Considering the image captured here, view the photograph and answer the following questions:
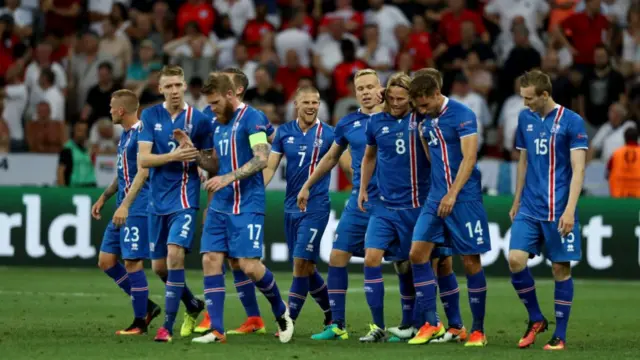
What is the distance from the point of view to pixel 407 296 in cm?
1248

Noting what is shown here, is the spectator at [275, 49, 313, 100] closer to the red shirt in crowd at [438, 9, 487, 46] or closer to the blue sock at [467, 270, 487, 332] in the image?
the red shirt in crowd at [438, 9, 487, 46]

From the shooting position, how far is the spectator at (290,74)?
78.0 feet

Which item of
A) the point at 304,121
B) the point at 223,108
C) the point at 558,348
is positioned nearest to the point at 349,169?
the point at 304,121

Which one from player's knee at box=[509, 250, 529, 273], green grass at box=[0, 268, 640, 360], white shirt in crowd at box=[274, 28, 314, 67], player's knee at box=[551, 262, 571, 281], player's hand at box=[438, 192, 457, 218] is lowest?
green grass at box=[0, 268, 640, 360]

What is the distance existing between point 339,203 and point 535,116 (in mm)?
8176

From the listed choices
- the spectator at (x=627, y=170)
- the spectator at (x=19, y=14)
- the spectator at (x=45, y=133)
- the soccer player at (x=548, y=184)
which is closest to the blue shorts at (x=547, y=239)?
the soccer player at (x=548, y=184)

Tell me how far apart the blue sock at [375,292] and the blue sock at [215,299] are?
1.36 meters

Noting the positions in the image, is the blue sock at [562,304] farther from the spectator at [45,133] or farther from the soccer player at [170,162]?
the spectator at [45,133]

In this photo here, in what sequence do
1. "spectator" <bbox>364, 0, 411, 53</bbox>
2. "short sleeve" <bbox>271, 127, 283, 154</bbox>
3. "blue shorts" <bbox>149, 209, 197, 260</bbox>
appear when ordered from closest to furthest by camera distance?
"blue shorts" <bbox>149, 209, 197, 260</bbox> < "short sleeve" <bbox>271, 127, 283, 154</bbox> < "spectator" <bbox>364, 0, 411, 53</bbox>

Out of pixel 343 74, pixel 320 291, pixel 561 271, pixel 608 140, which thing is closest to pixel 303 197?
pixel 320 291

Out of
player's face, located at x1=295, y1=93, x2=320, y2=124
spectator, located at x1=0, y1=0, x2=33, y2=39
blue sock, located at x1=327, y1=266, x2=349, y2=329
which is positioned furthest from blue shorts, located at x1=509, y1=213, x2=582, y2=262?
spectator, located at x1=0, y1=0, x2=33, y2=39

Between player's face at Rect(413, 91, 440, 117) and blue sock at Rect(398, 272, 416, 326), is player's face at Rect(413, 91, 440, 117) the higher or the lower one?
the higher one

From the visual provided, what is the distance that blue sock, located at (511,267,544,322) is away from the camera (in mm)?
11641

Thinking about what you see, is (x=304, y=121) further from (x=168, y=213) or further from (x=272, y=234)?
(x=272, y=234)
